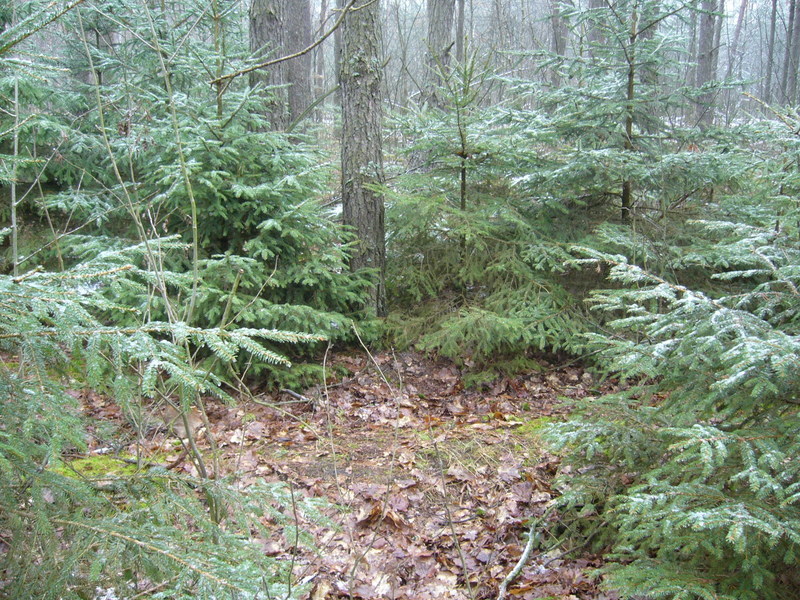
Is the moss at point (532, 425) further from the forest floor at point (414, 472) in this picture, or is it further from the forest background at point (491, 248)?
the forest background at point (491, 248)

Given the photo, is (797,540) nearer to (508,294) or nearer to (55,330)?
(55,330)

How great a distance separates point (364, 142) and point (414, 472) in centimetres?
392

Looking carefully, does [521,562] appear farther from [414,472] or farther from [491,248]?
[491,248]

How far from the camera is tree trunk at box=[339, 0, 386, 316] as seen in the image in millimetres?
6246

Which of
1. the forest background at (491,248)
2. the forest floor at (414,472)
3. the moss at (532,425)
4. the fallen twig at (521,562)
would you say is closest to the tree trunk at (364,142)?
the forest background at (491,248)

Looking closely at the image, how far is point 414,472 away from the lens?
4.17 meters

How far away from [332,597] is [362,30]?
5584mm

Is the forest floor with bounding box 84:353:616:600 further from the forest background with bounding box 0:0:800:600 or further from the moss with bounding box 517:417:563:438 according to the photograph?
the forest background with bounding box 0:0:800:600

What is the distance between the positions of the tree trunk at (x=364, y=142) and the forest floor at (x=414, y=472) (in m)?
1.24

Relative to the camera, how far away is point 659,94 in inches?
252

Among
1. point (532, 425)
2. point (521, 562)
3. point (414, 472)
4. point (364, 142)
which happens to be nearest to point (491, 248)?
point (364, 142)

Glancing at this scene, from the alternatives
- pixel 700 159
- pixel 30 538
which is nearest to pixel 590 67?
pixel 700 159

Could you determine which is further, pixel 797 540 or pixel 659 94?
pixel 659 94

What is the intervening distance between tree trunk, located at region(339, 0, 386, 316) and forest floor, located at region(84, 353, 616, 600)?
1244 millimetres
